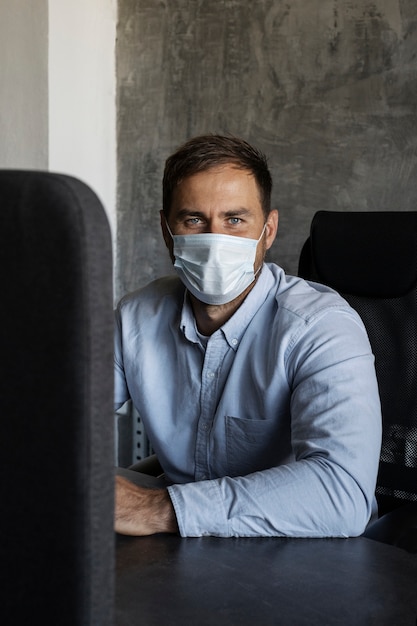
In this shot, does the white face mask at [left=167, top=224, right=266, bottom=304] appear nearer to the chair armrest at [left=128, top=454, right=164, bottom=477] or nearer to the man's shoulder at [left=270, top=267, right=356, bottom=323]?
the man's shoulder at [left=270, top=267, right=356, bottom=323]

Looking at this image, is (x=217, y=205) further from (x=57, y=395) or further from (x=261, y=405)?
(x=57, y=395)

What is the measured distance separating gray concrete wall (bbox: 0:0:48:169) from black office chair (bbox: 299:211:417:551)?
3.74 ft

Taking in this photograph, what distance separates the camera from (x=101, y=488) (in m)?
0.48

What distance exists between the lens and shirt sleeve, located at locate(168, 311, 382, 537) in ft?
3.92

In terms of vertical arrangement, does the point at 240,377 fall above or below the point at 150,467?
above

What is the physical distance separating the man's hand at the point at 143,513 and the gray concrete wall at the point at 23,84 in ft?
5.25

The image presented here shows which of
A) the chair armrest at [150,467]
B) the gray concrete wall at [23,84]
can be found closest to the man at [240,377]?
the chair armrest at [150,467]

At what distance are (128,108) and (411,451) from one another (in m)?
1.84

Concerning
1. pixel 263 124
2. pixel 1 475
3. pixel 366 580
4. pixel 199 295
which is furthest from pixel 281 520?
pixel 263 124

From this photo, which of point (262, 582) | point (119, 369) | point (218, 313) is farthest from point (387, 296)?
point (262, 582)

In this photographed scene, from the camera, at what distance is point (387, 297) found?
6.08ft

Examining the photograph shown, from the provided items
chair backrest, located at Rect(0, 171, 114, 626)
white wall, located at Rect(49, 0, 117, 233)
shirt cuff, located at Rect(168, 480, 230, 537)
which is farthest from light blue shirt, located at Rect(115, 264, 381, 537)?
white wall, located at Rect(49, 0, 117, 233)

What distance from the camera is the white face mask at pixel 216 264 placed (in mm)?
1616

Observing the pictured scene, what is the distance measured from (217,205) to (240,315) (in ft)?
0.78
